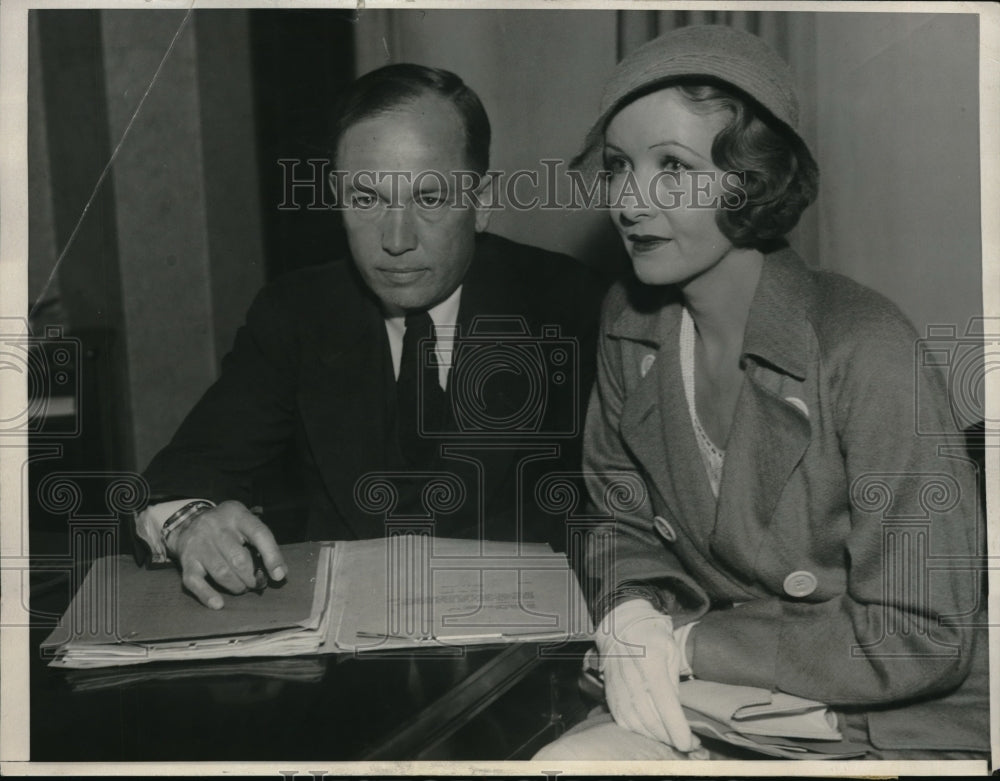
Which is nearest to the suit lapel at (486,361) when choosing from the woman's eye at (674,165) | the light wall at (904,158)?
the woman's eye at (674,165)

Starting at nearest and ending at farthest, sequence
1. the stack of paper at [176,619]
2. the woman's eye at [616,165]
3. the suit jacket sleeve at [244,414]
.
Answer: the stack of paper at [176,619] → the woman's eye at [616,165] → the suit jacket sleeve at [244,414]

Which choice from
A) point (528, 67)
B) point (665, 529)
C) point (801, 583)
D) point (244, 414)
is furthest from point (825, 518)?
point (244, 414)

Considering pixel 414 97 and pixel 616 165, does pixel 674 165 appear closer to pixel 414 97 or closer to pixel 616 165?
pixel 616 165

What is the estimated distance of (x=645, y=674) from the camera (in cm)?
162

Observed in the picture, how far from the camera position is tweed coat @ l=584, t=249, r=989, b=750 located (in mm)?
1564

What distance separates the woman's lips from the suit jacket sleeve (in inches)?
23.2

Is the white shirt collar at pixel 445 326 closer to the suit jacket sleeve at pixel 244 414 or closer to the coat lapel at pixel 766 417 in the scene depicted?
the suit jacket sleeve at pixel 244 414

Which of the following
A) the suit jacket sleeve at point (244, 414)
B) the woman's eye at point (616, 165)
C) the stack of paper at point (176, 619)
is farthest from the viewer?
the suit jacket sleeve at point (244, 414)

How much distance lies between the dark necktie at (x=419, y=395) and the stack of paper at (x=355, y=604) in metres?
0.16

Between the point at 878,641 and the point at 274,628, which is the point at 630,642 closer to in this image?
the point at 878,641

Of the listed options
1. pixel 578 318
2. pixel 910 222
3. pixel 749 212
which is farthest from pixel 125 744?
pixel 910 222

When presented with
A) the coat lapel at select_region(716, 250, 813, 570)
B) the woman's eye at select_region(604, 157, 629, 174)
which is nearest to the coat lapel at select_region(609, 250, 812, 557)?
the coat lapel at select_region(716, 250, 813, 570)

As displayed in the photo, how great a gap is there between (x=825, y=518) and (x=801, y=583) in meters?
0.11

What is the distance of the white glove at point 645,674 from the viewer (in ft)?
5.28
